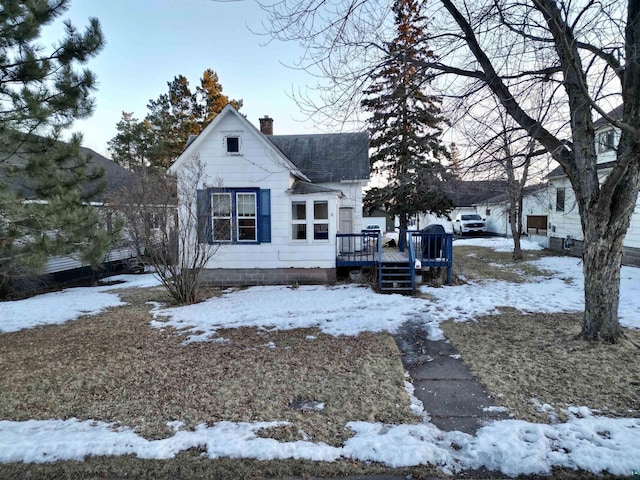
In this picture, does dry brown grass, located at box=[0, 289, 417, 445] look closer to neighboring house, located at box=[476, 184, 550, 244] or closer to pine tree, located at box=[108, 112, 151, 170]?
neighboring house, located at box=[476, 184, 550, 244]

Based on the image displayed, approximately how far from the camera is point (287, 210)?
11.9 m

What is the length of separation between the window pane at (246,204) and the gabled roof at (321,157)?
3265 mm

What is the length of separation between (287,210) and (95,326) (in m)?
6.30

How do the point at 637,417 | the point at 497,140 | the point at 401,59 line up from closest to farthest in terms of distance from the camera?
1. the point at 637,417
2. the point at 401,59
3. the point at 497,140

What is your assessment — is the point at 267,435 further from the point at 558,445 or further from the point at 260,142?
the point at 260,142

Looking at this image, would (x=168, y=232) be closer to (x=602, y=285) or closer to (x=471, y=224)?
(x=602, y=285)

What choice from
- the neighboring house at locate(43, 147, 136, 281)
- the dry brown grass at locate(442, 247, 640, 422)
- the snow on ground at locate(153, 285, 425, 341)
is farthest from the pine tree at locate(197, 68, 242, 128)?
the dry brown grass at locate(442, 247, 640, 422)

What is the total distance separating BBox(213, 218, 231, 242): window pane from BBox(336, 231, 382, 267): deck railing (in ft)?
12.0

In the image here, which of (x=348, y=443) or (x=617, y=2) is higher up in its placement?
(x=617, y=2)

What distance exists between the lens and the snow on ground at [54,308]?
840 cm

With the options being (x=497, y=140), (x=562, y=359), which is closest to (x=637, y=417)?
(x=562, y=359)

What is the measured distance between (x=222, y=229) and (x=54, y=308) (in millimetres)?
5014

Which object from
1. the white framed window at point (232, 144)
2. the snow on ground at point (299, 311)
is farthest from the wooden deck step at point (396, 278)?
the white framed window at point (232, 144)

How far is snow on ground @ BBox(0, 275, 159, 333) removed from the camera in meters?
8.40
